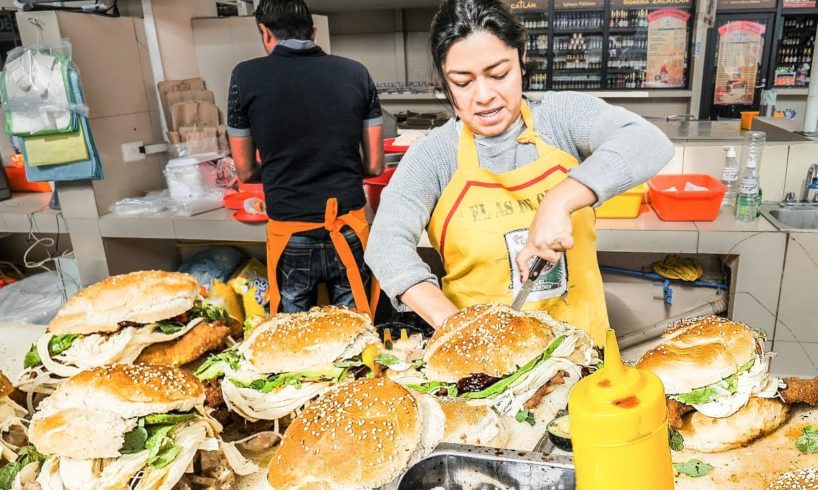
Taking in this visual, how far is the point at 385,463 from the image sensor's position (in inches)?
40.9

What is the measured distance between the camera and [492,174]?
181 cm

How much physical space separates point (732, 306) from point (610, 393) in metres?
3.02

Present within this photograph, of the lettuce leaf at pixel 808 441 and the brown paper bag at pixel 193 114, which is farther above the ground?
the brown paper bag at pixel 193 114

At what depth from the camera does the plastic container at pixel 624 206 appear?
3.28 m

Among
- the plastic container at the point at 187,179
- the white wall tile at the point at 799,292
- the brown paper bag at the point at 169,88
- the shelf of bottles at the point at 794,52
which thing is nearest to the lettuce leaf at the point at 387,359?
the white wall tile at the point at 799,292

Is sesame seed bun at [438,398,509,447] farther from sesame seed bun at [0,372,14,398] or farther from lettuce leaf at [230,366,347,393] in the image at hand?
sesame seed bun at [0,372,14,398]

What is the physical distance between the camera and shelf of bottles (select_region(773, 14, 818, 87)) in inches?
313

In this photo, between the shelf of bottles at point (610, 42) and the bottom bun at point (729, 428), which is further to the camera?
the shelf of bottles at point (610, 42)

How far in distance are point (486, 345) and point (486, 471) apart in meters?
0.31

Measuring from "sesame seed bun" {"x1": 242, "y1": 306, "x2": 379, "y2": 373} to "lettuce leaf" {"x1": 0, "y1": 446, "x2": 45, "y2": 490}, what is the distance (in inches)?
19.4

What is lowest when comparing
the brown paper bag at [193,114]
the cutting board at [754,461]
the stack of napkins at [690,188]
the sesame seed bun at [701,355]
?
the cutting board at [754,461]

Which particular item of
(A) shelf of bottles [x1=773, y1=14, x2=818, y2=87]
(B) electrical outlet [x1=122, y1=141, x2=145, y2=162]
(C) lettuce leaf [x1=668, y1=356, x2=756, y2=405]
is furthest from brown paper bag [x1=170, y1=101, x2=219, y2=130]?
(A) shelf of bottles [x1=773, y1=14, x2=818, y2=87]

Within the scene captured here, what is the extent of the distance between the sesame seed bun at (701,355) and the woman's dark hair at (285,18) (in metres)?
2.18

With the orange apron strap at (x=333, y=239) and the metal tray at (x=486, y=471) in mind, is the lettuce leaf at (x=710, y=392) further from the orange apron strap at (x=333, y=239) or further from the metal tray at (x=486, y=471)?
the orange apron strap at (x=333, y=239)
